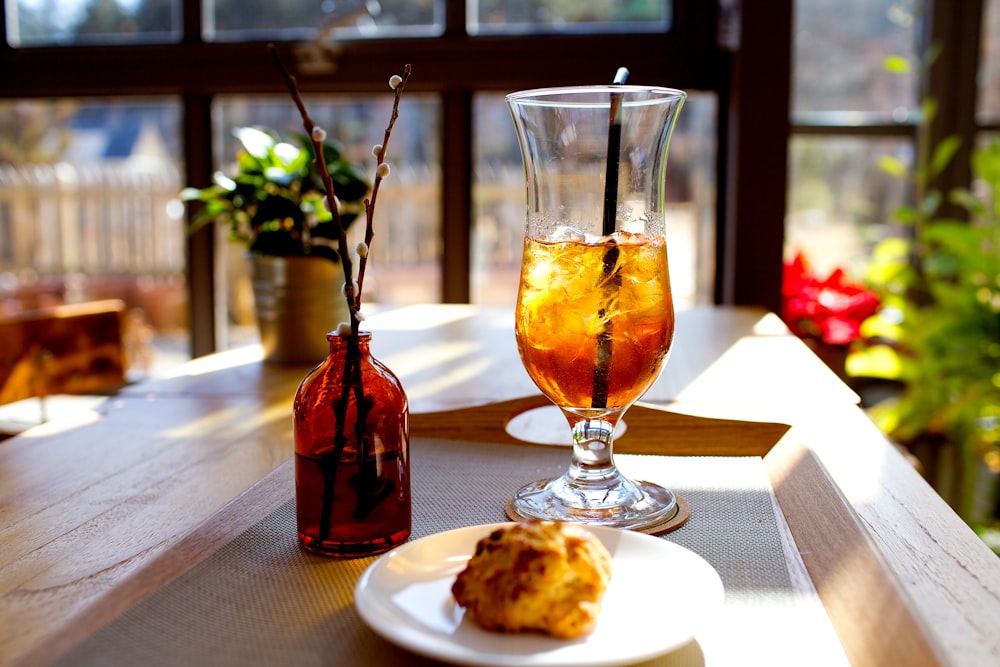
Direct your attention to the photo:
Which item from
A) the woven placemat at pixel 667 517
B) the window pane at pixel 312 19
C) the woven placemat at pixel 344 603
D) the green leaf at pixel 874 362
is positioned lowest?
the green leaf at pixel 874 362

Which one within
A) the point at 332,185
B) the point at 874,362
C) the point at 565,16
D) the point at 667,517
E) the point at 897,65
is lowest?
the point at 874,362

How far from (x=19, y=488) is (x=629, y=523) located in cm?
56

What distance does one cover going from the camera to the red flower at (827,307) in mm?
2139

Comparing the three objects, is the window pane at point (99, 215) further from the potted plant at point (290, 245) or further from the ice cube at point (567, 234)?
the ice cube at point (567, 234)

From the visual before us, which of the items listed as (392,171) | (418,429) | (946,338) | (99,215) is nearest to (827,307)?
(946,338)

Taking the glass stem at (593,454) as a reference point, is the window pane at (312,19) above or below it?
above

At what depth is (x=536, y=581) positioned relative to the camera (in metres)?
0.54

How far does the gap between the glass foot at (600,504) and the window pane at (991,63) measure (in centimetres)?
216

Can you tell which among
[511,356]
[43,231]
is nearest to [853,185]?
[511,356]

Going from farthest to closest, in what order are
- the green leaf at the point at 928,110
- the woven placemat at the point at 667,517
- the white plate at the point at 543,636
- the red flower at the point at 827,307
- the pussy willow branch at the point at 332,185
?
1. the green leaf at the point at 928,110
2. the red flower at the point at 827,307
3. the woven placemat at the point at 667,517
4. the pussy willow branch at the point at 332,185
5. the white plate at the point at 543,636

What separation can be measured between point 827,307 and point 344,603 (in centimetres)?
178

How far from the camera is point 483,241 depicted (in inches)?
100

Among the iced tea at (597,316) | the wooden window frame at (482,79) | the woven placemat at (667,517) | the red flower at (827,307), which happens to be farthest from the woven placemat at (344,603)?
the wooden window frame at (482,79)

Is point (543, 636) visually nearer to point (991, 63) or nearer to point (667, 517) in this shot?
point (667, 517)
